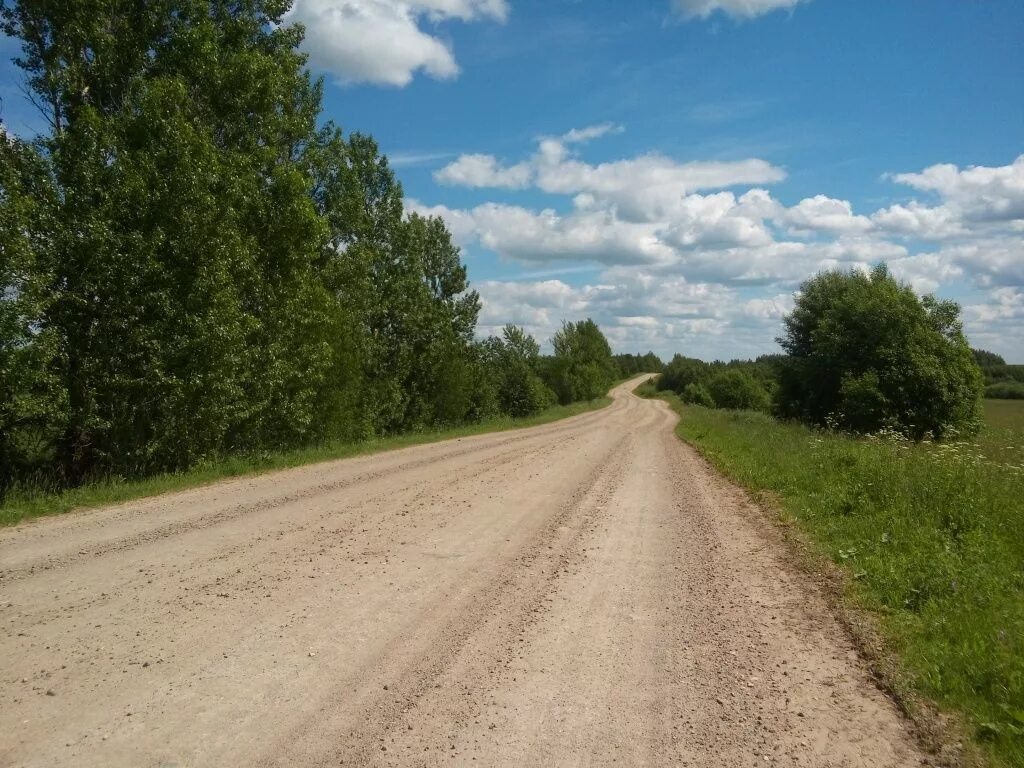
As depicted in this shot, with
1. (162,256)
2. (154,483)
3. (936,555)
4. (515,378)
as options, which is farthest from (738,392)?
(936,555)

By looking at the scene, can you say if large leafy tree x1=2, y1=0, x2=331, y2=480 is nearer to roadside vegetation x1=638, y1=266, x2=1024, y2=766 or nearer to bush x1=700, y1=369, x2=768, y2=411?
roadside vegetation x1=638, y1=266, x2=1024, y2=766

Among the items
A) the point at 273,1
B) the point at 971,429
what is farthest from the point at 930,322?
the point at 273,1

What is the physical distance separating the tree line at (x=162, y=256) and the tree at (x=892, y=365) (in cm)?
2199

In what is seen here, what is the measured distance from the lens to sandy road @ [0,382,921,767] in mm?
3637

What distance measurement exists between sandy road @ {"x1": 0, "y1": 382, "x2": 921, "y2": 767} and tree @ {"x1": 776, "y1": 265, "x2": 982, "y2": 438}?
79.6 ft

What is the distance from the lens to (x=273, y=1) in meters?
20.2

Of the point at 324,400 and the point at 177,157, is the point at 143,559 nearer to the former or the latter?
the point at 177,157

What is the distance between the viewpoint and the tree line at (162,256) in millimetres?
12383

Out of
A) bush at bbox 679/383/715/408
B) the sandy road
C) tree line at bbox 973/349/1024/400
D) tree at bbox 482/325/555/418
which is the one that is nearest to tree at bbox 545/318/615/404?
bush at bbox 679/383/715/408

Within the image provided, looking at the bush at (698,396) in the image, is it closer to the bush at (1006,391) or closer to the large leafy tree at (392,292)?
the bush at (1006,391)

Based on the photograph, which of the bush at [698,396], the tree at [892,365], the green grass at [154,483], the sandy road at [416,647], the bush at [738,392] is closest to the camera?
the sandy road at [416,647]

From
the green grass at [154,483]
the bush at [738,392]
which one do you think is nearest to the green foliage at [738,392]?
Result: the bush at [738,392]

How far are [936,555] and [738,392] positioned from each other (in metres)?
70.0

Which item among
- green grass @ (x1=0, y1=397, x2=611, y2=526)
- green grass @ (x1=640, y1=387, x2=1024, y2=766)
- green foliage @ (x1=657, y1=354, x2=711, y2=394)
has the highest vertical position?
green foliage @ (x1=657, y1=354, x2=711, y2=394)
